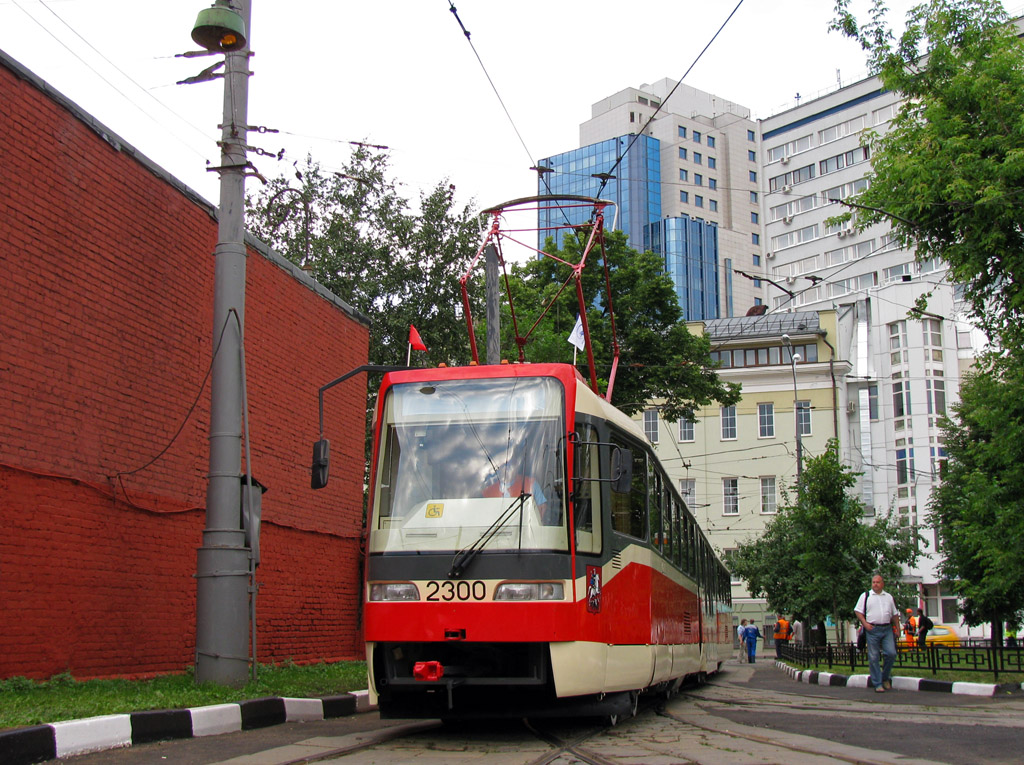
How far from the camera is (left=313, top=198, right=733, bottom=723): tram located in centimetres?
772

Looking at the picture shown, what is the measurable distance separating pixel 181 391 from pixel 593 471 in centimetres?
568

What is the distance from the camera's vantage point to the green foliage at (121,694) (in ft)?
23.4

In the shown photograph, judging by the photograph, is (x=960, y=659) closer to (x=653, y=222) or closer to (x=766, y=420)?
(x=766, y=420)

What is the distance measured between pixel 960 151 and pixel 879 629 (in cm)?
679

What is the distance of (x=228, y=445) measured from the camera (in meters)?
10.1

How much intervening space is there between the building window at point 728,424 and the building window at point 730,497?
7.16 feet

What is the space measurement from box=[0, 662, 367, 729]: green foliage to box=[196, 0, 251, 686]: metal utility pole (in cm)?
41

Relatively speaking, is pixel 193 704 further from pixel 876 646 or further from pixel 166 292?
pixel 876 646

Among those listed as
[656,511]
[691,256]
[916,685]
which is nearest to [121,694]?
[656,511]

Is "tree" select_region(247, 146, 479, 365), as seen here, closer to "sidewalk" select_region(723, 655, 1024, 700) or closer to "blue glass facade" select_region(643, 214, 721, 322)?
"sidewalk" select_region(723, 655, 1024, 700)

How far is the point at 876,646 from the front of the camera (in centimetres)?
1420

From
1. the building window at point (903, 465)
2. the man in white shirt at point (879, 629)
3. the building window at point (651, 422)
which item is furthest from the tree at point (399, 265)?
the building window at point (903, 465)

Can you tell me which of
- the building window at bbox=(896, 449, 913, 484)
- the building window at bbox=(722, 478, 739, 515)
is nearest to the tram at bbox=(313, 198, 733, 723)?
the building window at bbox=(722, 478, 739, 515)

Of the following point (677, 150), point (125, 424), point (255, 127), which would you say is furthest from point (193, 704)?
point (677, 150)
